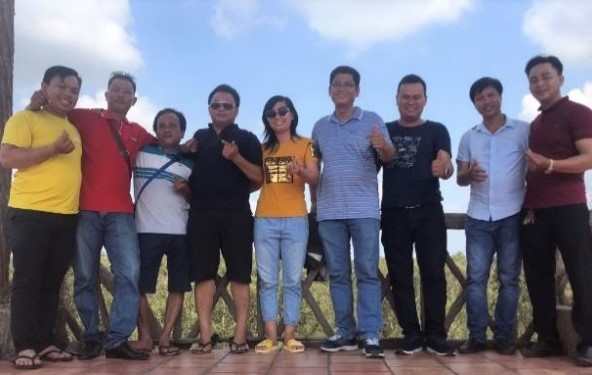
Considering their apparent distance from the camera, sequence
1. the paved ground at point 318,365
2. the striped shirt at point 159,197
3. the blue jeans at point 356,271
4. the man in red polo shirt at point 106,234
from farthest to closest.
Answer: the striped shirt at point 159,197
the blue jeans at point 356,271
the man in red polo shirt at point 106,234
the paved ground at point 318,365

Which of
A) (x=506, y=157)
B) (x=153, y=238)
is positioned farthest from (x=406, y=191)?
(x=153, y=238)

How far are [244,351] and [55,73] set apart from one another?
7.37 feet

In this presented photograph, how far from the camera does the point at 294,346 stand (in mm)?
3900

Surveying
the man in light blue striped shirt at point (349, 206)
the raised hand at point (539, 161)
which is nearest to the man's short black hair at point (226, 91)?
the man in light blue striped shirt at point (349, 206)

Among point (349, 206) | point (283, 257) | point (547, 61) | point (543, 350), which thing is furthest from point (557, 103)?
point (283, 257)

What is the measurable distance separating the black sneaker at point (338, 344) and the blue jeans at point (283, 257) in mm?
273

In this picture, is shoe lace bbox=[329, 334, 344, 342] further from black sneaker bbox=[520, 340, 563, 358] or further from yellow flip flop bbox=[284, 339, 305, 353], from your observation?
black sneaker bbox=[520, 340, 563, 358]

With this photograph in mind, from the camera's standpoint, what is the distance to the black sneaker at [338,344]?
12.7 feet

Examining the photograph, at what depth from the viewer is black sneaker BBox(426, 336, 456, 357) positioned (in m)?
3.73

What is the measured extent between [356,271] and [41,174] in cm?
215

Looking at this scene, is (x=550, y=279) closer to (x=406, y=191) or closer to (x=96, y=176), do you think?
(x=406, y=191)

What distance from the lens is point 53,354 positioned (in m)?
3.62

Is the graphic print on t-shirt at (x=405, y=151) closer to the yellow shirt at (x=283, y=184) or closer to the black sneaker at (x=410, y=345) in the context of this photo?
the yellow shirt at (x=283, y=184)

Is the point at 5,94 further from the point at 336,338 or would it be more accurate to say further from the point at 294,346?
the point at 336,338
